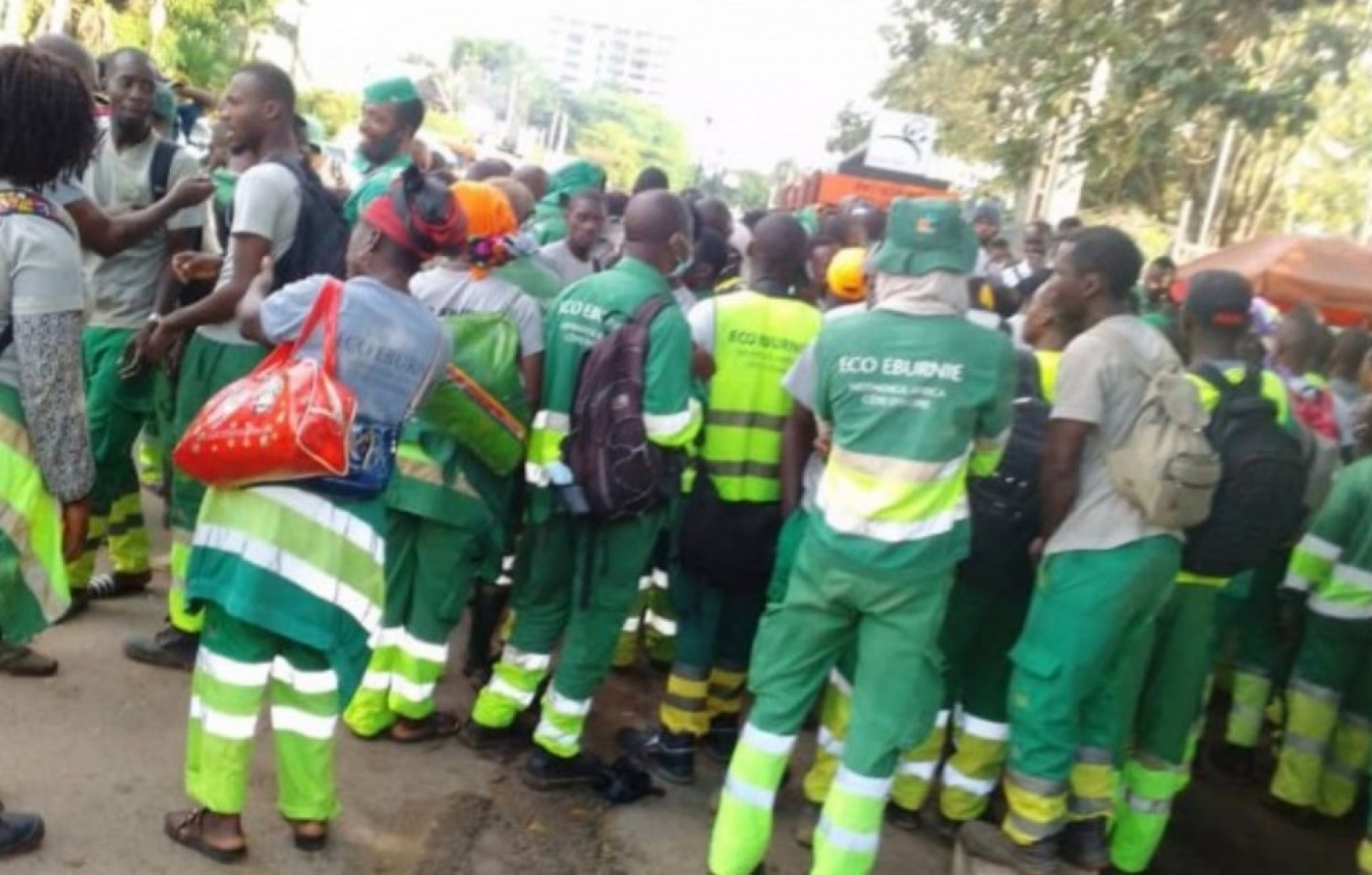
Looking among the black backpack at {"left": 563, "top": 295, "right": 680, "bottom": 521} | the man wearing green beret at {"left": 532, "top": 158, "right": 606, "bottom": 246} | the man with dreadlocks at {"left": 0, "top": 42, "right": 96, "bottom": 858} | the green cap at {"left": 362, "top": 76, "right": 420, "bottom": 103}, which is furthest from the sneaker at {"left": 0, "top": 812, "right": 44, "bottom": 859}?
the man wearing green beret at {"left": 532, "top": 158, "right": 606, "bottom": 246}

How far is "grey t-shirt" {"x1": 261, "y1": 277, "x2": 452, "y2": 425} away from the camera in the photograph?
3576 millimetres

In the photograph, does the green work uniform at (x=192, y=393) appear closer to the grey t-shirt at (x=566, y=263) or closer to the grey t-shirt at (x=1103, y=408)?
the grey t-shirt at (x=566, y=263)

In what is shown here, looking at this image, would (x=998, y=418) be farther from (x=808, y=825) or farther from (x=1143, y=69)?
(x=1143, y=69)

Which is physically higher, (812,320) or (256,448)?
(812,320)

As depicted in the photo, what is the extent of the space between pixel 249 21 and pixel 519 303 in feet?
90.7

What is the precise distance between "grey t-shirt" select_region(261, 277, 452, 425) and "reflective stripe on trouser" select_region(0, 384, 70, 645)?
700 mm

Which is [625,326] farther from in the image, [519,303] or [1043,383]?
[1043,383]

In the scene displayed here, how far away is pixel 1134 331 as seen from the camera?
4164 mm

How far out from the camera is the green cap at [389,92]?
18.6ft

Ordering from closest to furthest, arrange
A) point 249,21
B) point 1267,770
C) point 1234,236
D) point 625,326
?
point 625,326
point 1267,770
point 1234,236
point 249,21

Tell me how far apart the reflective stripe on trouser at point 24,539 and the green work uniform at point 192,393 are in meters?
1.19

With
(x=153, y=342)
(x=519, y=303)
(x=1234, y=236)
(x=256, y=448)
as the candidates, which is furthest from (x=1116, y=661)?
(x=1234, y=236)

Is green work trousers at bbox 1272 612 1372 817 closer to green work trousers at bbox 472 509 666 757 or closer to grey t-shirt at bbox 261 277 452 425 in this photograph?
green work trousers at bbox 472 509 666 757

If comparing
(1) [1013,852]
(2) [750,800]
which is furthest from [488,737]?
(1) [1013,852]
